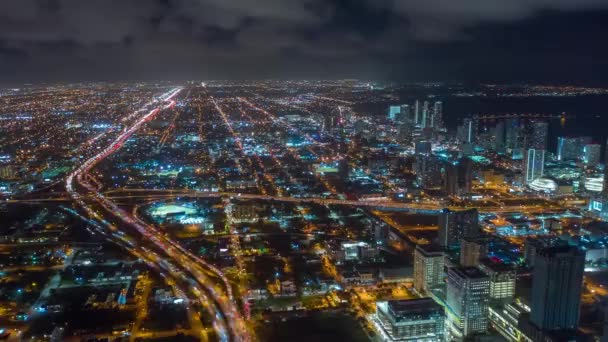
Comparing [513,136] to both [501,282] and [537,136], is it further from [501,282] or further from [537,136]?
[501,282]

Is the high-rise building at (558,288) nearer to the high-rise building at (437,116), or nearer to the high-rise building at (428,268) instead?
the high-rise building at (428,268)

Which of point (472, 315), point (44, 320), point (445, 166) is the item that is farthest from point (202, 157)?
point (472, 315)

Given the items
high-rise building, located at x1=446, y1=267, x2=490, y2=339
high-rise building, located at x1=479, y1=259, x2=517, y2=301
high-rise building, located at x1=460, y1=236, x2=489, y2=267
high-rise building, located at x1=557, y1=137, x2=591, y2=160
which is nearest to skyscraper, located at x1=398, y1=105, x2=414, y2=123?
high-rise building, located at x1=557, y1=137, x2=591, y2=160

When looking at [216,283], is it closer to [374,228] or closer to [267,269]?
[267,269]

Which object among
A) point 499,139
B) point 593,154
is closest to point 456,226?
point 593,154

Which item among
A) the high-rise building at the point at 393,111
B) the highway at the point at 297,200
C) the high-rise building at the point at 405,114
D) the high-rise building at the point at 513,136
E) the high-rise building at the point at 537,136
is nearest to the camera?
the highway at the point at 297,200

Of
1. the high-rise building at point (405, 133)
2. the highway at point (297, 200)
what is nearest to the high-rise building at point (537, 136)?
the high-rise building at point (405, 133)
